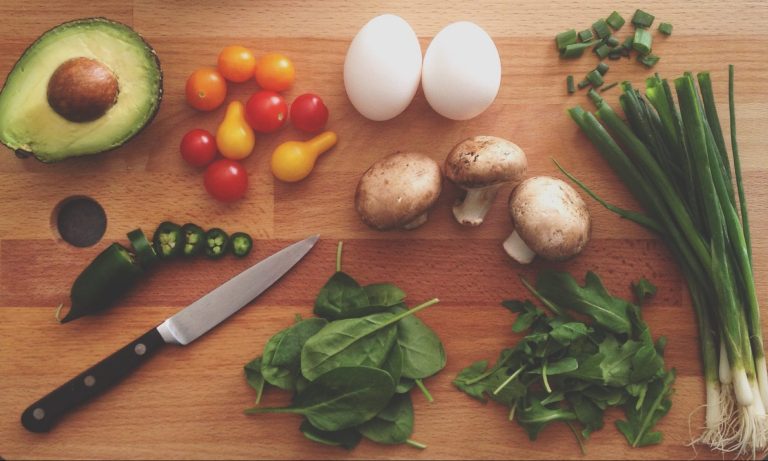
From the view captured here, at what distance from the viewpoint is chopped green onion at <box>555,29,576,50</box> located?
4.34 ft

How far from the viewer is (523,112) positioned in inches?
52.8

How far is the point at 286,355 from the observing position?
1.27 meters

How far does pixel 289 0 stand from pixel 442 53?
0.36 meters

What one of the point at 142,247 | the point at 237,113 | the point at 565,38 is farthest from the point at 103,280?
the point at 565,38

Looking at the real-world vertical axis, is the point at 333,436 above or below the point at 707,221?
below

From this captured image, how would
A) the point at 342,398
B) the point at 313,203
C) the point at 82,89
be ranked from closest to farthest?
the point at 82,89, the point at 342,398, the point at 313,203

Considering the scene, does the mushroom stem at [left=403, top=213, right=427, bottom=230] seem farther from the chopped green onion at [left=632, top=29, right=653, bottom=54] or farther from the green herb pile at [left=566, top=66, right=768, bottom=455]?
the chopped green onion at [left=632, top=29, right=653, bottom=54]

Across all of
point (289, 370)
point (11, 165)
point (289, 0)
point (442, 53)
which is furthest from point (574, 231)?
point (11, 165)

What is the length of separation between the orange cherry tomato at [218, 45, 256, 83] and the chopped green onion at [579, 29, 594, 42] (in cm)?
67

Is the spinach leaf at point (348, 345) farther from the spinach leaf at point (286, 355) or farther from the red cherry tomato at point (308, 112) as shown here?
the red cherry tomato at point (308, 112)

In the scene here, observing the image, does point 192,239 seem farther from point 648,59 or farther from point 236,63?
point 648,59

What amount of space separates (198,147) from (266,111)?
6.1 inches

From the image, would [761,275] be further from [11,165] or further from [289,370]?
[11,165]

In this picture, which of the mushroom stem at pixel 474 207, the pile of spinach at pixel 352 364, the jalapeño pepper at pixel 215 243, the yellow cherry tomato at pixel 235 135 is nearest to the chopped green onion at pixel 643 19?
the mushroom stem at pixel 474 207
